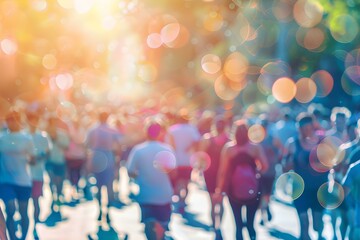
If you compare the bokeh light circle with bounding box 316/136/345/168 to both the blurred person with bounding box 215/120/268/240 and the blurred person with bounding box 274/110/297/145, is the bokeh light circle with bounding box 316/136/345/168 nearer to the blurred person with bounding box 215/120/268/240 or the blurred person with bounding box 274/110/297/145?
the blurred person with bounding box 215/120/268/240

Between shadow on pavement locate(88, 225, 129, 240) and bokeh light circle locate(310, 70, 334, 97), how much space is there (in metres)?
31.2

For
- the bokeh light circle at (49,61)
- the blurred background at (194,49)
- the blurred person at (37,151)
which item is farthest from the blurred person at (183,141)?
the bokeh light circle at (49,61)

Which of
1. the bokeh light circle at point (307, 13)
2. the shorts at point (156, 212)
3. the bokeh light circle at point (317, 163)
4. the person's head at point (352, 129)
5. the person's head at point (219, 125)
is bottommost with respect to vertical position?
the shorts at point (156, 212)

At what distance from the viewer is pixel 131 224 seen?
37.4 ft

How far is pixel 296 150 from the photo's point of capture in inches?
333

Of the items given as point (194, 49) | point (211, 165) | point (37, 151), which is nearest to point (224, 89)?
point (194, 49)

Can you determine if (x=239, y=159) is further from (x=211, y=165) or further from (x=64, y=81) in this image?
(x=64, y=81)

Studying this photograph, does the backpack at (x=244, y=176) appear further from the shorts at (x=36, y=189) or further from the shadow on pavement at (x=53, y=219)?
the shadow on pavement at (x=53, y=219)

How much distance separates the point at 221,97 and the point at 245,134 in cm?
4768

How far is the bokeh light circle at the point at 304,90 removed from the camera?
47.3 meters

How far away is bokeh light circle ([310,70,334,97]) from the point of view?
40.6 meters

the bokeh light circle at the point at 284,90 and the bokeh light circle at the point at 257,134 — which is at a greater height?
the bokeh light circle at the point at 284,90

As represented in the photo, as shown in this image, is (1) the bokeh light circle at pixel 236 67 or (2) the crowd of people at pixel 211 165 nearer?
(2) the crowd of people at pixel 211 165

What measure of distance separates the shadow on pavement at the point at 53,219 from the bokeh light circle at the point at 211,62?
5312 cm
